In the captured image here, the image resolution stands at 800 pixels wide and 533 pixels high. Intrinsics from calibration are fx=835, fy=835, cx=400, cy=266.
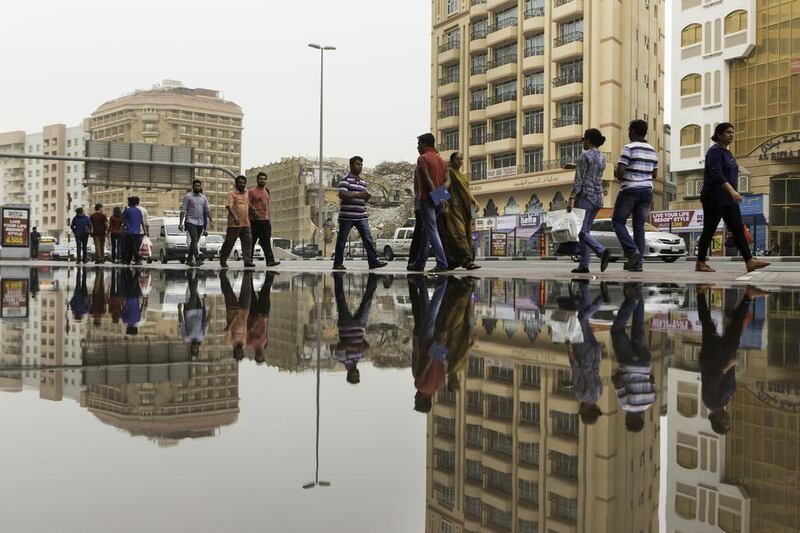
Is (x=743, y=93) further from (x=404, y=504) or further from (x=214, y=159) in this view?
(x=214, y=159)

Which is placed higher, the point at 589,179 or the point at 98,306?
the point at 589,179

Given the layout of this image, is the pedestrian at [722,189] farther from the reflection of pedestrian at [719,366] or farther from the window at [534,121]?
the window at [534,121]

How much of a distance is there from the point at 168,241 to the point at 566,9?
2986 cm

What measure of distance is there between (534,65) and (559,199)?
9.00 m

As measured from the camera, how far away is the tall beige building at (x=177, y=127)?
142 meters

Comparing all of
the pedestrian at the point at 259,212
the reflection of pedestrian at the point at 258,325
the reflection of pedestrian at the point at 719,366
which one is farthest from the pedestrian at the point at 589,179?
the pedestrian at the point at 259,212

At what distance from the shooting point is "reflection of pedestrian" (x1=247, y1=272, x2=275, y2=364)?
371cm

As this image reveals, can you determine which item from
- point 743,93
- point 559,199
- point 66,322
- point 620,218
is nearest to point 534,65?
point 559,199

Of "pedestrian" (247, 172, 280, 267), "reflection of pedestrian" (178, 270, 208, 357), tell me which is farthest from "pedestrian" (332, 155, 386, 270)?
"reflection of pedestrian" (178, 270, 208, 357)

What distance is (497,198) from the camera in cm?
5753

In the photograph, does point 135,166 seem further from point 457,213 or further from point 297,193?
point 297,193

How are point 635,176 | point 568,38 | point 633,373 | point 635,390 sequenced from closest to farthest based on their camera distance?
point 635,390
point 633,373
point 635,176
point 568,38

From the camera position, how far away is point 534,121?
54.3 metres

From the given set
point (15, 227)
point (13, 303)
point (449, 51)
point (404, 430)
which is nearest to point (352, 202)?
point (13, 303)
